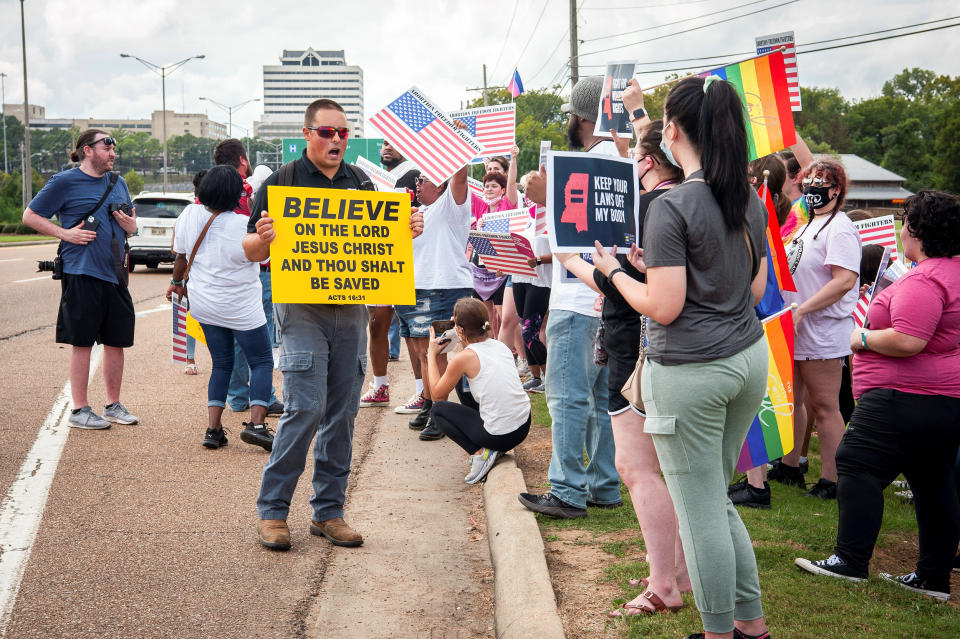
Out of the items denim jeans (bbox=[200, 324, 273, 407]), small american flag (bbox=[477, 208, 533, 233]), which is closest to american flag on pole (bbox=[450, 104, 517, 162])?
small american flag (bbox=[477, 208, 533, 233])

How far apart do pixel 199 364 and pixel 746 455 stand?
771 centimetres

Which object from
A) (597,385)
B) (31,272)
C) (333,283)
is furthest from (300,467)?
(31,272)

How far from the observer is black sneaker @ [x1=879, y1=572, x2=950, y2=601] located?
12.8 ft

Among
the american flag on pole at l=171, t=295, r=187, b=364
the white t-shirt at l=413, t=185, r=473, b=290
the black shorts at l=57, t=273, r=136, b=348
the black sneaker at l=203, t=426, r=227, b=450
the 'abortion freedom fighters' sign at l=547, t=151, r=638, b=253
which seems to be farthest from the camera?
the american flag on pole at l=171, t=295, r=187, b=364

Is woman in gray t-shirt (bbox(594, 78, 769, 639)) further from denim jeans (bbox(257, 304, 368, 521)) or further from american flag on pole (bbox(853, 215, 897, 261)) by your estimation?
american flag on pole (bbox(853, 215, 897, 261))

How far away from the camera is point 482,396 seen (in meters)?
5.66

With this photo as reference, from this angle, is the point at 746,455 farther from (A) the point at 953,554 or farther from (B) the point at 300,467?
(B) the point at 300,467

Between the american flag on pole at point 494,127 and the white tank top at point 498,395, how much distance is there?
226cm

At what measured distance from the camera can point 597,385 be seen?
5.29 metres

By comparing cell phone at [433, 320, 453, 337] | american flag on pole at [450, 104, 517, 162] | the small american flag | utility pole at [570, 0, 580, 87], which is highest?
utility pole at [570, 0, 580, 87]

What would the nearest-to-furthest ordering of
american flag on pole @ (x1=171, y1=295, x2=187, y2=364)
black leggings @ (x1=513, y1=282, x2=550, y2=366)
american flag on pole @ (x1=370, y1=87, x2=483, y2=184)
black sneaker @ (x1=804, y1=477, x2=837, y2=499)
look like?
black sneaker @ (x1=804, y1=477, x2=837, y2=499) → american flag on pole @ (x1=370, y1=87, x2=483, y2=184) → black leggings @ (x1=513, y1=282, x2=550, y2=366) → american flag on pole @ (x1=171, y1=295, x2=187, y2=364)

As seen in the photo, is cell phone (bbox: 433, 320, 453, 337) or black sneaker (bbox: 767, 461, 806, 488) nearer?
black sneaker (bbox: 767, 461, 806, 488)

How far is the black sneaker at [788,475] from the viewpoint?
5707mm

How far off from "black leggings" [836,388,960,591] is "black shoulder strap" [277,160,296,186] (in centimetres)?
301
